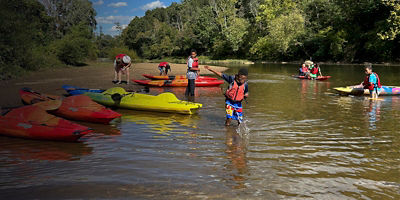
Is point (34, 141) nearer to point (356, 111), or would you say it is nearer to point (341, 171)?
point (341, 171)

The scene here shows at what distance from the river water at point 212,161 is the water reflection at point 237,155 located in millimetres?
14

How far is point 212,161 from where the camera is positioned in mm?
5109

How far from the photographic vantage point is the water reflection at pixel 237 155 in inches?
174

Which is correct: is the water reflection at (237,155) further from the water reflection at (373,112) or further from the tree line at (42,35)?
the tree line at (42,35)

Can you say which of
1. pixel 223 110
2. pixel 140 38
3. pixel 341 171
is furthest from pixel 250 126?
pixel 140 38

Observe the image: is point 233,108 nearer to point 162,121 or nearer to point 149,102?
point 162,121

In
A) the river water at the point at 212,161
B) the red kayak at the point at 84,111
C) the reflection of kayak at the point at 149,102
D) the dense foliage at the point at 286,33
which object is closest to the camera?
the river water at the point at 212,161

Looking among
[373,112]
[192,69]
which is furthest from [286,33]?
[373,112]

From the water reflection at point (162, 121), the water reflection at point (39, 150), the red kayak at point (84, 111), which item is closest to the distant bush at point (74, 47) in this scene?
the water reflection at point (162, 121)

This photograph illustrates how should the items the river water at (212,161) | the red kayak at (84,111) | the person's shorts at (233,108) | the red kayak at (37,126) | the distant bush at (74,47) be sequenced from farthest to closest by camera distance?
the distant bush at (74,47), the red kayak at (84,111), the person's shorts at (233,108), the red kayak at (37,126), the river water at (212,161)

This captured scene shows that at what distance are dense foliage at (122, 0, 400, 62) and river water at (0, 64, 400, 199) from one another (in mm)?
32659

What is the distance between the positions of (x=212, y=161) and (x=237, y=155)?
539 mm

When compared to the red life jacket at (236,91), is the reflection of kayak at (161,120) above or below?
below

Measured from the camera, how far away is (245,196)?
151 inches
